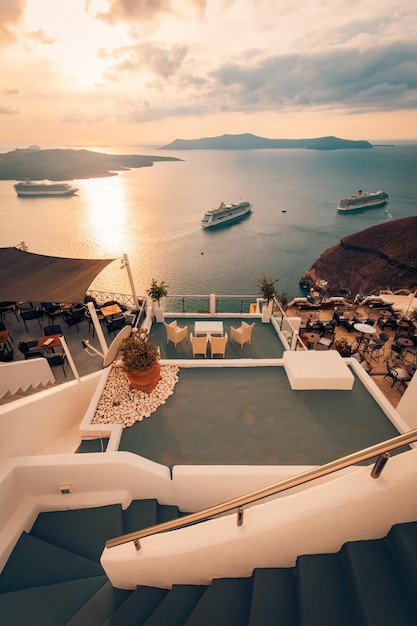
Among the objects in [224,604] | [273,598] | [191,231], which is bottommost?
[191,231]

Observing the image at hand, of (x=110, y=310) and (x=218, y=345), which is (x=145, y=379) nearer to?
(x=218, y=345)

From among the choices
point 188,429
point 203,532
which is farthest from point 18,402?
point 203,532

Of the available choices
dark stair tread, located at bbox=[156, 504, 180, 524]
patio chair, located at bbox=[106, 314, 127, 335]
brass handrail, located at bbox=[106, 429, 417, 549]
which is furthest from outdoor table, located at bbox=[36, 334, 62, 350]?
brass handrail, located at bbox=[106, 429, 417, 549]

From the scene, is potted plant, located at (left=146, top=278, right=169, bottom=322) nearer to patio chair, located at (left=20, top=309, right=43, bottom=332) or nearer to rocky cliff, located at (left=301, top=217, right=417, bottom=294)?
patio chair, located at (left=20, top=309, right=43, bottom=332)

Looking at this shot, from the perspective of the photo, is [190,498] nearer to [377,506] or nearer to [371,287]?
[377,506]

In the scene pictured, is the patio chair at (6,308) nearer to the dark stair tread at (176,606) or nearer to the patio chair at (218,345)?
the patio chair at (218,345)

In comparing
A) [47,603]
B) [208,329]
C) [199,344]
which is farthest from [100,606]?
[208,329]
